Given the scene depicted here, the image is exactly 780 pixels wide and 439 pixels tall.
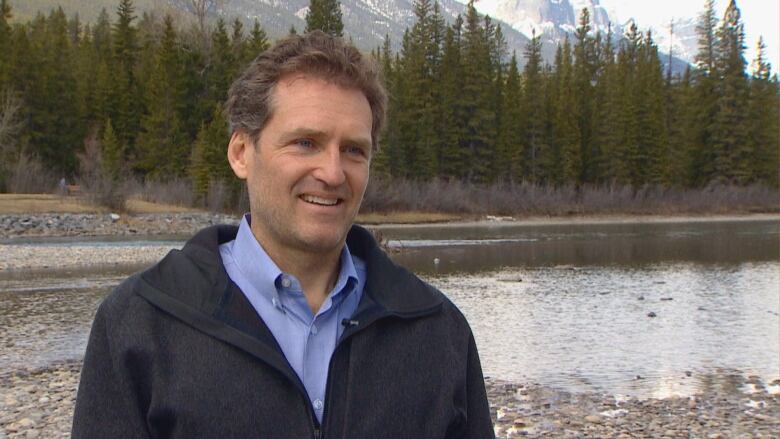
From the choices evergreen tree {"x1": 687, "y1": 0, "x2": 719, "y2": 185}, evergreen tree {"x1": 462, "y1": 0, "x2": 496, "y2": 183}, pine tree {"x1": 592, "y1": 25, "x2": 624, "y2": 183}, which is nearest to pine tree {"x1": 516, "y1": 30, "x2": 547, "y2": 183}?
evergreen tree {"x1": 462, "y1": 0, "x2": 496, "y2": 183}

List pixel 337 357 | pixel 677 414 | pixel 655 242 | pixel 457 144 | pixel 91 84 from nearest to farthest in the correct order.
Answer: pixel 337 357 < pixel 677 414 < pixel 655 242 < pixel 91 84 < pixel 457 144

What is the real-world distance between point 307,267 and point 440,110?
66187 millimetres

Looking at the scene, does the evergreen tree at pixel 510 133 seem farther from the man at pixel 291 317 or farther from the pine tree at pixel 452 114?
the man at pixel 291 317

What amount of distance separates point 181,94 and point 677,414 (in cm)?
5202

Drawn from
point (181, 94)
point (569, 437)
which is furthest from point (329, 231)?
point (181, 94)

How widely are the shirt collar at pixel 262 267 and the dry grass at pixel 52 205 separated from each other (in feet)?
121

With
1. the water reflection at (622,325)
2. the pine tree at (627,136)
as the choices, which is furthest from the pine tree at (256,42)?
the water reflection at (622,325)

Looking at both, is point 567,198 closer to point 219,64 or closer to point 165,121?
point 219,64

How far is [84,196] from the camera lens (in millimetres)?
40188

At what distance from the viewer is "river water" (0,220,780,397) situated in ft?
36.8

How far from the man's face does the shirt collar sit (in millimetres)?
48

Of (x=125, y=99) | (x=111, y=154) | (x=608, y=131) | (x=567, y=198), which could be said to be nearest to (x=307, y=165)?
(x=111, y=154)

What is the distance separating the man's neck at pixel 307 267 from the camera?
219cm

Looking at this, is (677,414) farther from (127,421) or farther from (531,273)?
(531,273)
